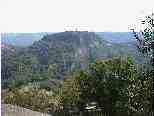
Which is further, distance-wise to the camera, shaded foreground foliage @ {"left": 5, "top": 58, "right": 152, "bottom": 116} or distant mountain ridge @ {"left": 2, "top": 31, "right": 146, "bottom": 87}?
distant mountain ridge @ {"left": 2, "top": 31, "right": 146, "bottom": 87}

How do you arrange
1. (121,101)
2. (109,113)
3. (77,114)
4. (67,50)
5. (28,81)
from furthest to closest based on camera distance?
1. (67,50)
2. (28,81)
3. (77,114)
4. (109,113)
5. (121,101)

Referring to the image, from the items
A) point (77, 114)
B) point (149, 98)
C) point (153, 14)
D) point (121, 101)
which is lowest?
point (77, 114)

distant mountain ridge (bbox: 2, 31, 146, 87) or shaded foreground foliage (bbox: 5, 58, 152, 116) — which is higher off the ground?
shaded foreground foliage (bbox: 5, 58, 152, 116)

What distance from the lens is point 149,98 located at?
8.40 metres

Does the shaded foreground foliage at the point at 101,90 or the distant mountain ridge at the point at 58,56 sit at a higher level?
the shaded foreground foliage at the point at 101,90

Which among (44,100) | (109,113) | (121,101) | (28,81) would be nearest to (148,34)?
(121,101)

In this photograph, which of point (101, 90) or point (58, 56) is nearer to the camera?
point (101, 90)

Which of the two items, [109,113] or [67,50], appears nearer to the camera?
[109,113]

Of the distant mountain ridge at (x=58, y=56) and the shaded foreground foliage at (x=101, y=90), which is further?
the distant mountain ridge at (x=58, y=56)

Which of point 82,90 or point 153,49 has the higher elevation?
point 153,49

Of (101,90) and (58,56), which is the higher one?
(101,90)

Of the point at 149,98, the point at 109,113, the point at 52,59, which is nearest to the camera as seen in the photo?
the point at 149,98

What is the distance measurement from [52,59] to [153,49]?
12488 cm

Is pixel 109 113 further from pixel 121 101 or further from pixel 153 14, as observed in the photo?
pixel 153 14
